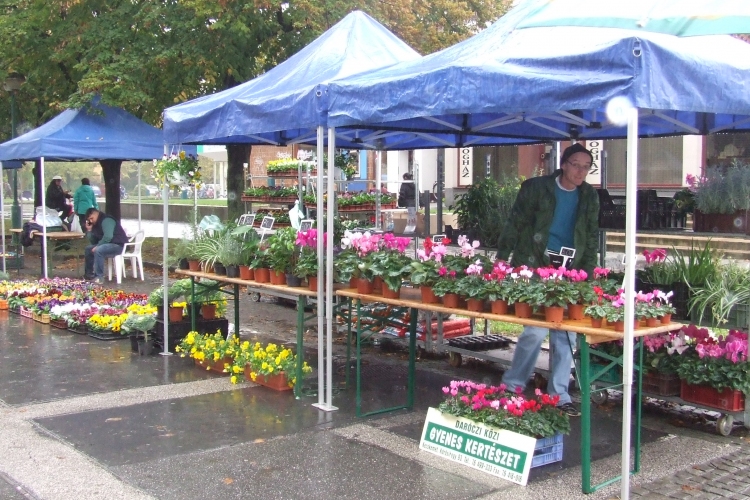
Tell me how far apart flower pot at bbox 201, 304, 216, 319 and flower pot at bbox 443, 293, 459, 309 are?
390 centimetres

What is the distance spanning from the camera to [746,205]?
607 centimetres

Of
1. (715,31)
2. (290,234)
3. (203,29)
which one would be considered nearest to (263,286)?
(290,234)

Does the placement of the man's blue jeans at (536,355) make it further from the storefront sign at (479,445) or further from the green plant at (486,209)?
the green plant at (486,209)

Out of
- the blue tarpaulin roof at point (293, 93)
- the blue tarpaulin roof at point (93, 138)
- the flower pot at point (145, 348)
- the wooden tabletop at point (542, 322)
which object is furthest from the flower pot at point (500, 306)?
the blue tarpaulin roof at point (93, 138)

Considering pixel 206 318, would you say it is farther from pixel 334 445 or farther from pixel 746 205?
pixel 746 205

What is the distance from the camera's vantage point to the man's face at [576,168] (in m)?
5.85

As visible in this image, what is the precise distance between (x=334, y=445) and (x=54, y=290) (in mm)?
7435

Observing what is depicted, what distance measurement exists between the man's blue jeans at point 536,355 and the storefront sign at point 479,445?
1065 millimetres

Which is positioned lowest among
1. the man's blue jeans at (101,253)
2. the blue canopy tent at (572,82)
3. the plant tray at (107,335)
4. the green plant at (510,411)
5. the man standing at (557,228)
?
the plant tray at (107,335)

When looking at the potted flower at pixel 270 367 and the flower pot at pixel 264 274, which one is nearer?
the potted flower at pixel 270 367

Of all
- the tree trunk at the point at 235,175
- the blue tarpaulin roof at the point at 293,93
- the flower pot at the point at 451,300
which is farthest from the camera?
the tree trunk at the point at 235,175

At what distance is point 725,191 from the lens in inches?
245

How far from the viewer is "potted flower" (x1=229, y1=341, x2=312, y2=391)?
689 cm

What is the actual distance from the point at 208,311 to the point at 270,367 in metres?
2.09
